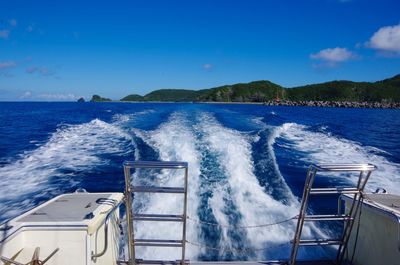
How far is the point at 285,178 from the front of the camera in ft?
26.2

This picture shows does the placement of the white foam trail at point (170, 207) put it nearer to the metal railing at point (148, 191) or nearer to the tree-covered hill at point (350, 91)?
the metal railing at point (148, 191)

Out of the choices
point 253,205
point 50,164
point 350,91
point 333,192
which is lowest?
point 50,164

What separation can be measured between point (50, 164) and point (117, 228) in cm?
657

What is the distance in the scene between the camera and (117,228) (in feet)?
12.4

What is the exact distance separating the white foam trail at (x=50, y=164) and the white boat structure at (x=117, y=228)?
10.9 ft

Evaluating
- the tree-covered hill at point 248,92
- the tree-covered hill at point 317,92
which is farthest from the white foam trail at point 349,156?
the tree-covered hill at point 248,92

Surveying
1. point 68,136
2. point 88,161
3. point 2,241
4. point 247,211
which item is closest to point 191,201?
point 247,211

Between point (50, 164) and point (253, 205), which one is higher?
point (253, 205)

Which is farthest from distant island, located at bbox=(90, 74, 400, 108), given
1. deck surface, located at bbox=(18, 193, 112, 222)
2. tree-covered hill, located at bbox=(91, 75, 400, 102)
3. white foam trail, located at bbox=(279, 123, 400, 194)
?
deck surface, located at bbox=(18, 193, 112, 222)

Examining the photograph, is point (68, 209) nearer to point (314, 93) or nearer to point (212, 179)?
point (212, 179)

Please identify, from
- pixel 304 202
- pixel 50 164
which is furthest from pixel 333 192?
pixel 50 164

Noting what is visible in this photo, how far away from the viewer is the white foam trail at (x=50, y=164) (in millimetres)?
6855

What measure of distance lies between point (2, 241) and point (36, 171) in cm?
655

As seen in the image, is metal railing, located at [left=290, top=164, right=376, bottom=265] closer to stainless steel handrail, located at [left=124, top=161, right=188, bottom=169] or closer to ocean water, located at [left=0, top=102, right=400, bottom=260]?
ocean water, located at [left=0, top=102, right=400, bottom=260]
